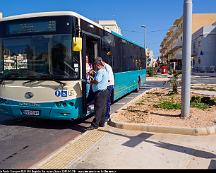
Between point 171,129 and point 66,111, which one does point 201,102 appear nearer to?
point 171,129

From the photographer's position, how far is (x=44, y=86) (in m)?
9.27

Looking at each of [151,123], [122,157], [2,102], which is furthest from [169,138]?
[2,102]

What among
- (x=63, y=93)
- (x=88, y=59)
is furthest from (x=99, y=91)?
(x=88, y=59)

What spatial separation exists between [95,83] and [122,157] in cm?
317

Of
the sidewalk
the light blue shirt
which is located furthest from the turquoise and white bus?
the sidewalk

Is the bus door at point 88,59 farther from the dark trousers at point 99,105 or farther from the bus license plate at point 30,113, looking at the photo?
the bus license plate at point 30,113

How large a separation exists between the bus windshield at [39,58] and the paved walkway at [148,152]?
204cm

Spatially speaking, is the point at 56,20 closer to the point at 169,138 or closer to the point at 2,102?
the point at 2,102

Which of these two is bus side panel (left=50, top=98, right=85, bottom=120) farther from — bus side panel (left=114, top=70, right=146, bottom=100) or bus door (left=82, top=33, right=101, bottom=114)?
bus side panel (left=114, top=70, right=146, bottom=100)

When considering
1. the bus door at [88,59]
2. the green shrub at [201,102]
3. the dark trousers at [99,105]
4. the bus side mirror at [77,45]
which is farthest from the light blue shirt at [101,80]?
the green shrub at [201,102]

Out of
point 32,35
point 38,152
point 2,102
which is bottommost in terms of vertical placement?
point 38,152

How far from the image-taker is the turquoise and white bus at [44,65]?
9.10 m

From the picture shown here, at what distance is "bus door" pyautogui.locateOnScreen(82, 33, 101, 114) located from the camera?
9.59 meters

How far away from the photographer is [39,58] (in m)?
9.29
